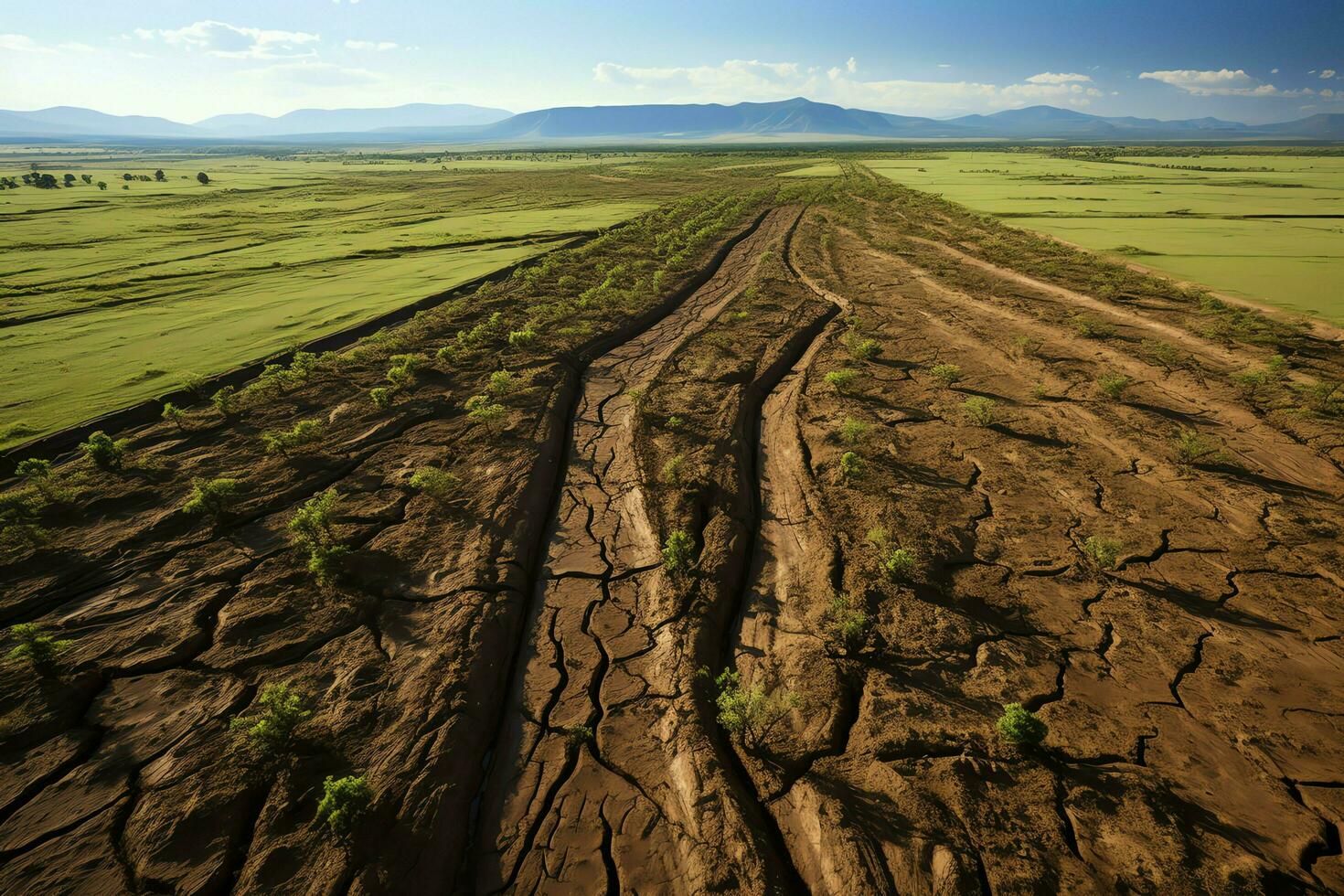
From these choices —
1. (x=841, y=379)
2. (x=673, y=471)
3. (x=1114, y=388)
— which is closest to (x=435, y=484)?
(x=673, y=471)

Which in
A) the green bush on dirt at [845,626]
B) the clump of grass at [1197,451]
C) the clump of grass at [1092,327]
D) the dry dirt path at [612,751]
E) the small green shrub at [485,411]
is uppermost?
Result: the clump of grass at [1092,327]

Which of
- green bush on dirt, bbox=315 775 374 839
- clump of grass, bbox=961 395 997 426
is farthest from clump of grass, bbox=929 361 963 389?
green bush on dirt, bbox=315 775 374 839

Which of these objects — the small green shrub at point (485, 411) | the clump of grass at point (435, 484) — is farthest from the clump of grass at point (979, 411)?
the clump of grass at point (435, 484)

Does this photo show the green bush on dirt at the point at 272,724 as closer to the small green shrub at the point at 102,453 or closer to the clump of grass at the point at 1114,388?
the small green shrub at the point at 102,453

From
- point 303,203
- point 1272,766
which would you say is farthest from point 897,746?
point 303,203

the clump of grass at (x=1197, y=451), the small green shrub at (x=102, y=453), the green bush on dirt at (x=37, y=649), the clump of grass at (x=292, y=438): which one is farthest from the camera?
the clump of grass at (x=292, y=438)

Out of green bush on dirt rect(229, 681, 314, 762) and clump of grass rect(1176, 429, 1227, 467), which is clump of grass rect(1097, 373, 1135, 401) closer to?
clump of grass rect(1176, 429, 1227, 467)
